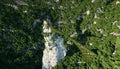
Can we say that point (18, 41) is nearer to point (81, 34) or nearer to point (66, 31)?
point (66, 31)

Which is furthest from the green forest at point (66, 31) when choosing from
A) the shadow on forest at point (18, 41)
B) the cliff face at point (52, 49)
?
the cliff face at point (52, 49)

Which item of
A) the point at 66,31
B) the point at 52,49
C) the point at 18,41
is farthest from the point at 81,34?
the point at 18,41

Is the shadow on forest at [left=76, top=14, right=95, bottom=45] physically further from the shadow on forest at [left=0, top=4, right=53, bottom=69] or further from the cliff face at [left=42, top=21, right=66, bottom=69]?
the shadow on forest at [left=0, top=4, right=53, bottom=69]

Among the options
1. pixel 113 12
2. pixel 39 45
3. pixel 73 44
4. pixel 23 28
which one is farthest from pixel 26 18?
pixel 113 12

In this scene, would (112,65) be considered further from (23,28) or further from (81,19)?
(23,28)

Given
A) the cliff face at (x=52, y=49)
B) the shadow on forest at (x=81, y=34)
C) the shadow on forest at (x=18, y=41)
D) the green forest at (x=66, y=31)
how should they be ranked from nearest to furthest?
1. the shadow on forest at (x=18, y=41)
2. the green forest at (x=66, y=31)
3. the cliff face at (x=52, y=49)
4. the shadow on forest at (x=81, y=34)

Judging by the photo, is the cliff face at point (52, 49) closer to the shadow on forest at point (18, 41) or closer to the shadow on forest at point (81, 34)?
the shadow on forest at point (18, 41)

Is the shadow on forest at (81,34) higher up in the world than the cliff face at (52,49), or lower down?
higher up

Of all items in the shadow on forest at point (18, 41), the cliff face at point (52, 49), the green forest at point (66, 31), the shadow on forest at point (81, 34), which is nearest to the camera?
the shadow on forest at point (18, 41)

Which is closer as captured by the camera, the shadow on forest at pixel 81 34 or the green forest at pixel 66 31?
the green forest at pixel 66 31
